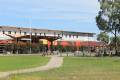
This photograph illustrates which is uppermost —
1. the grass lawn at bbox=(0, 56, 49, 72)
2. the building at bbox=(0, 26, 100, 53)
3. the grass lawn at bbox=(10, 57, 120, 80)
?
the building at bbox=(0, 26, 100, 53)

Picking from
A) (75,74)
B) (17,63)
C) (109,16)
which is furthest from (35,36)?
(75,74)

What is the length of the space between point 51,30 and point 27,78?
156533 mm

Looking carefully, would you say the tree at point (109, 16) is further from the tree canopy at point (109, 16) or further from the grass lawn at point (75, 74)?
the grass lawn at point (75, 74)

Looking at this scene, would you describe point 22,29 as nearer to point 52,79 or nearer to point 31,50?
point 31,50

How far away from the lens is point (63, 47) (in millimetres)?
163250

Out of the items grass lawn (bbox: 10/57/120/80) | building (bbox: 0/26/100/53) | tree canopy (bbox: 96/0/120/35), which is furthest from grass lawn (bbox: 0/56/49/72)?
building (bbox: 0/26/100/53)

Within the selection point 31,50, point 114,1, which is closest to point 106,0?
point 114,1

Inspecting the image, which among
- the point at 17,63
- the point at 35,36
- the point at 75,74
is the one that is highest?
the point at 35,36

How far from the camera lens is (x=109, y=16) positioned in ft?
345

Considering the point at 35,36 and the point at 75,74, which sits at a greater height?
the point at 35,36

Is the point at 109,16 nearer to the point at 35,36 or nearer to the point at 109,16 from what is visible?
the point at 109,16

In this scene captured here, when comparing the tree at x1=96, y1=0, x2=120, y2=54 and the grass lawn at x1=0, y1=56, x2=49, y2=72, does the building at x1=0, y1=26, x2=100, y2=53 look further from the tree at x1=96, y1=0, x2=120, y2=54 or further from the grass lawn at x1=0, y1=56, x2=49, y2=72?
the grass lawn at x1=0, y1=56, x2=49, y2=72

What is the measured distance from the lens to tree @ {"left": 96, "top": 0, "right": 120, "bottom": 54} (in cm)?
10531

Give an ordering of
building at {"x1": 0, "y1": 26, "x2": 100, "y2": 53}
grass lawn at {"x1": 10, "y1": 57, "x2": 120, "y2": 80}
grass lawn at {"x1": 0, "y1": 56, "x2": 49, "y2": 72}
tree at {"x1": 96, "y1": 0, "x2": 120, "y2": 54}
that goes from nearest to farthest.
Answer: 1. grass lawn at {"x1": 10, "y1": 57, "x2": 120, "y2": 80}
2. grass lawn at {"x1": 0, "y1": 56, "x2": 49, "y2": 72}
3. tree at {"x1": 96, "y1": 0, "x2": 120, "y2": 54}
4. building at {"x1": 0, "y1": 26, "x2": 100, "y2": 53}
